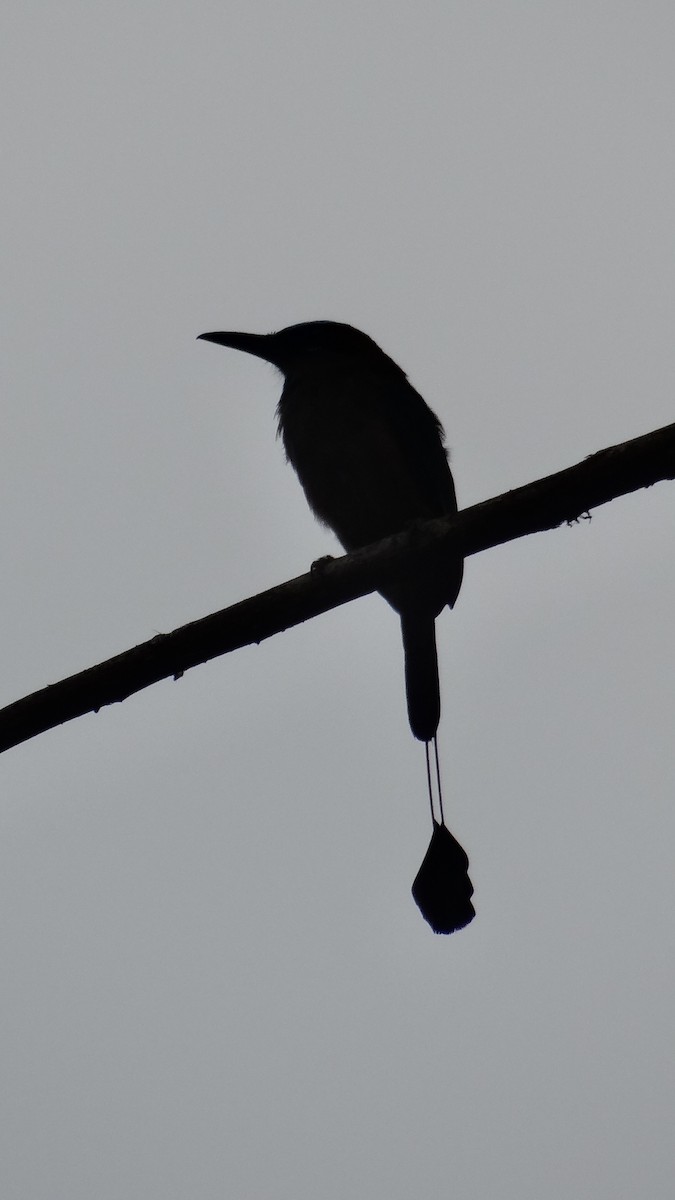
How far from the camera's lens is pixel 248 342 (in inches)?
172

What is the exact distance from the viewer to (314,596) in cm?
232

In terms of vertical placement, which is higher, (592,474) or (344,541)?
(344,541)

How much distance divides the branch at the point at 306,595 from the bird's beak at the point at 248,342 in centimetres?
221

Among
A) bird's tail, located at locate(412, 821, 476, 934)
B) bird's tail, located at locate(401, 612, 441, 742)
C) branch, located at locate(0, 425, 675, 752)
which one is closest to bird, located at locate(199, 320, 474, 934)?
bird's tail, located at locate(401, 612, 441, 742)

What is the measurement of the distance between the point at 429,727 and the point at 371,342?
6.15 feet

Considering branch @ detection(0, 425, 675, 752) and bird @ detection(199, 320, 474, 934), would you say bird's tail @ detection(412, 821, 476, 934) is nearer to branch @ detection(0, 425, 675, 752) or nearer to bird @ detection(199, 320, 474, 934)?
bird @ detection(199, 320, 474, 934)

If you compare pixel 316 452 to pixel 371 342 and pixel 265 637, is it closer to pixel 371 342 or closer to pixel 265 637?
pixel 371 342

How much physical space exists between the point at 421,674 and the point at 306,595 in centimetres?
123

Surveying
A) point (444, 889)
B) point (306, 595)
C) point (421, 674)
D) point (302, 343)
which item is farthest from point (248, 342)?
point (444, 889)

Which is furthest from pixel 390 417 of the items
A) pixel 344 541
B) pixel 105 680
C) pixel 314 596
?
pixel 105 680

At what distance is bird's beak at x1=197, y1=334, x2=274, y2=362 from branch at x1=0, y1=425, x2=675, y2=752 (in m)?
2.21

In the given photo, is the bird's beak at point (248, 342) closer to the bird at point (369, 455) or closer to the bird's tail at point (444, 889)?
the bird at point (369, 455)

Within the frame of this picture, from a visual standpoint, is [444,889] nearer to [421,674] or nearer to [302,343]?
[421,674]

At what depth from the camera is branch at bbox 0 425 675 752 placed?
7.04 ft
